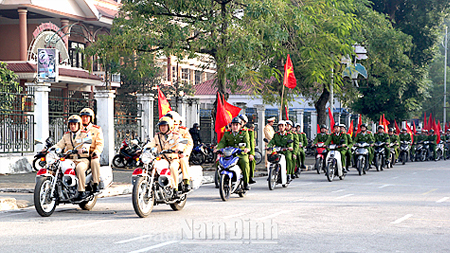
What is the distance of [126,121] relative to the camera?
75.3 ft

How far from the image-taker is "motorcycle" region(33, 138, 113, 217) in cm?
1027

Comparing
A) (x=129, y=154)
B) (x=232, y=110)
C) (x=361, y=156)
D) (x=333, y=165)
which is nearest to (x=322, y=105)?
(x=361, y=156)

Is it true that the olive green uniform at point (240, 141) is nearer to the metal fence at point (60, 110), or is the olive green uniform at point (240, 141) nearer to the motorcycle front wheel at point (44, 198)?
the motorcycle front wheel at point (44, 198)

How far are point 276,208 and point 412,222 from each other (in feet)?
8.81

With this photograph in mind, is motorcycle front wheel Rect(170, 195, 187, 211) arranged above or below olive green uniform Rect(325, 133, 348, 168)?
below

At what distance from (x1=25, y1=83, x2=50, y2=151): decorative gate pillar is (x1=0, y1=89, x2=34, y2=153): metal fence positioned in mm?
121

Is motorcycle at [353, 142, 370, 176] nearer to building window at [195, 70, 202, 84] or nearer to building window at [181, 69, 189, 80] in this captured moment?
building window at [181, 69, 189, 80]

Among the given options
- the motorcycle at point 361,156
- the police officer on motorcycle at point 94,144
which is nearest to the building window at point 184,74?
the motorcycle at point 361,156

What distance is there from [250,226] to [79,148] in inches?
143

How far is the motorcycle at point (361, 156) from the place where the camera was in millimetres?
22391

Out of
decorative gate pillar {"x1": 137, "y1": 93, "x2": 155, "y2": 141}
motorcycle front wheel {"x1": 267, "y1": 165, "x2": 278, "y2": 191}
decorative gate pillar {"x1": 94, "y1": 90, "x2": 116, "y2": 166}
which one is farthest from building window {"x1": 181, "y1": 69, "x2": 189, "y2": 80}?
motorcycle front wheel {"x1": 267, "y1": 165, "x2": 278, "y2": 191}

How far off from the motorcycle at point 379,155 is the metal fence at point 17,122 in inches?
526

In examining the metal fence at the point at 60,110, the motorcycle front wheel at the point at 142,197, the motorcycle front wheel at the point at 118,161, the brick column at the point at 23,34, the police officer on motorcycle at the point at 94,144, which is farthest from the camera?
the brick column at the point at 23,34

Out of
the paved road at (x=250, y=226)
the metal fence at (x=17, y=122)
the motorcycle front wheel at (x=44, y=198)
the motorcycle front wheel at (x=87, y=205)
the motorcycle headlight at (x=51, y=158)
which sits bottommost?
the paved road at (x=250, y=226)
